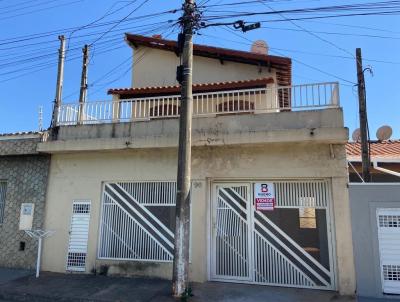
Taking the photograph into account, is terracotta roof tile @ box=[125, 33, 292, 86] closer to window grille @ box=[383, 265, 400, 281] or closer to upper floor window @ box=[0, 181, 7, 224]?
window grille @ box=[383, 265, 400, 281]

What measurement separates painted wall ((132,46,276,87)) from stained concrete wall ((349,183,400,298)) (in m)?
6.36

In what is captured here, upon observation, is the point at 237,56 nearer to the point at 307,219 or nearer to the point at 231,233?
the point at 307,219

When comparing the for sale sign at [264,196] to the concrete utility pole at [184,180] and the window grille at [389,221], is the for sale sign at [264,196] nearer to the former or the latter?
the concrete utility pole at [184,180]

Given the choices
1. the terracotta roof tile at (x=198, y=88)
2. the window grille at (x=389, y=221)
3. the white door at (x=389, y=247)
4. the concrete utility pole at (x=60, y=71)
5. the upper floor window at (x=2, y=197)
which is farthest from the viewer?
the concrete utility pole at (x=60, y=71)

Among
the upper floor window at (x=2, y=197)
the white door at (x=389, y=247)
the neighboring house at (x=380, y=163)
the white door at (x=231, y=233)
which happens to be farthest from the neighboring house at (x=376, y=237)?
the upper floor window at (x=2, y=197)

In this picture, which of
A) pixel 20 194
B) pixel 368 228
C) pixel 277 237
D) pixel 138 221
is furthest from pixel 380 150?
pixel 20 194

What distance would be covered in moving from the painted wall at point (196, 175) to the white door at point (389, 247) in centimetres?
63

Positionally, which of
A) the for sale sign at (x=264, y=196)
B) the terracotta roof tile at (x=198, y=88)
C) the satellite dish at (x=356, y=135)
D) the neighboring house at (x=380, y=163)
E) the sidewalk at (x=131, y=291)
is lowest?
the sidewalk at (x=131, y=291)

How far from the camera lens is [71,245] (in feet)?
31.2

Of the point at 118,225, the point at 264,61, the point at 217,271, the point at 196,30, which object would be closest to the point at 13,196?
the point at 118,225

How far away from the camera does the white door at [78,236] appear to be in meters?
9.41

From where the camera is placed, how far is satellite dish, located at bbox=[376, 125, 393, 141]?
14.2 meters

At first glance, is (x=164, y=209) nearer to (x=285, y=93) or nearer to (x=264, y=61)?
(x=285, y=93)

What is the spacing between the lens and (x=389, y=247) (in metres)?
7.52
